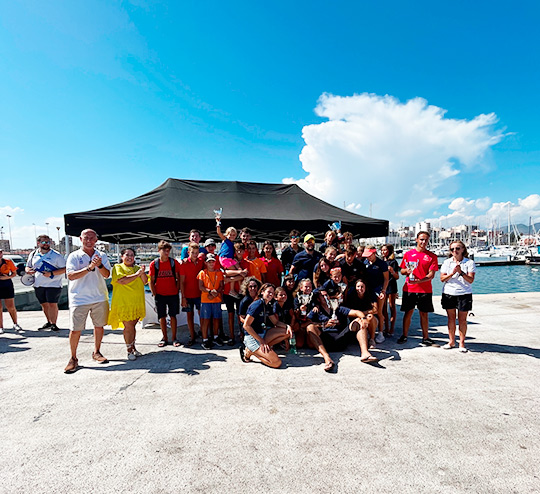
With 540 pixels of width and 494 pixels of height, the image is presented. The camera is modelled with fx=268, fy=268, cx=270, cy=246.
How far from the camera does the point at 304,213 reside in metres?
5.95

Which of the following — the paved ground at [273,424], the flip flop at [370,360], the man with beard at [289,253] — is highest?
the man with beard at [289,253]

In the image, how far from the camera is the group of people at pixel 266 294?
11.6 feet

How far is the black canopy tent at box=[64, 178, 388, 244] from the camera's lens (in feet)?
15.8

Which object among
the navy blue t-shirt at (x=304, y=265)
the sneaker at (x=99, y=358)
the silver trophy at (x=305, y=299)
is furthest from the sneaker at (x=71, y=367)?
the navy blue t-shirt at (x=304, y=265)

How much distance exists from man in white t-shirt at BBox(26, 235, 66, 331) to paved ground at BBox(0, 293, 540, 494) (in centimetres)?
147

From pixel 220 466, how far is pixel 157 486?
0.39m

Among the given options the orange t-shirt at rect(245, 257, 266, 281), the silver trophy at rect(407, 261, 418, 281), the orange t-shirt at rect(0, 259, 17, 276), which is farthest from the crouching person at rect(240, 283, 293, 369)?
the orange t-shirt at rect(0, 259, 17, 276)

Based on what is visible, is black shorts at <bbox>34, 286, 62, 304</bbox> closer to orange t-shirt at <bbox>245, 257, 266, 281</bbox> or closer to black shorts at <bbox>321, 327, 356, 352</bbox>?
orange t-shirt at <bbox>245, 257, 266, 281</bbox>

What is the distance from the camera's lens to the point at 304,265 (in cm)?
449

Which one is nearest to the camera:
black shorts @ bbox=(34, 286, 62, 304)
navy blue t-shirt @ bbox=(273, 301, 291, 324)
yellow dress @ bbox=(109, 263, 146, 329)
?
yellow dress @ bbox=(109, 263, 146, 329)

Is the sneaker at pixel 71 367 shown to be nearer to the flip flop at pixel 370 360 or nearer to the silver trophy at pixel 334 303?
the silver trophy at pixel 334 303

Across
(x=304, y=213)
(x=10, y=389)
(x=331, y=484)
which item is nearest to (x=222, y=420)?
(x=331, y=484)

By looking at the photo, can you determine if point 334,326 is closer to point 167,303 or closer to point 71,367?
point 167,303

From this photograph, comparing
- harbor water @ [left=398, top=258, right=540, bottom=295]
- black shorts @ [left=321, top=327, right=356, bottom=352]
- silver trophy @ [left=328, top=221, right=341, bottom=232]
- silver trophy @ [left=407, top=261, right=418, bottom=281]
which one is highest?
silver trophy @ [left=328, top=221, right=341, bottom=232]
